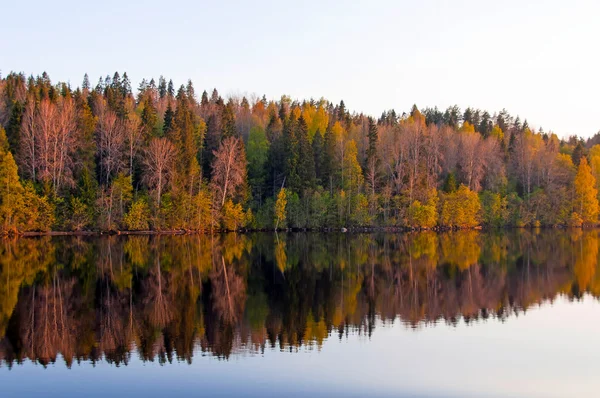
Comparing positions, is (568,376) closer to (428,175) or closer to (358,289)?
(358,289)

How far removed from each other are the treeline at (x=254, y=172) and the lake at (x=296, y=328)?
28.3 meters

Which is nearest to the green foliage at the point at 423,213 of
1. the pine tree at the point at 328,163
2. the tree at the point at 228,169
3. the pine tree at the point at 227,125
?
the pine tree at the point at 328,163

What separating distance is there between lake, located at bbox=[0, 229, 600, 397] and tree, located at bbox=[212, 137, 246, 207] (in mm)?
36394

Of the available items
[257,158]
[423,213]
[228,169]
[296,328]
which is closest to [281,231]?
[228,169]

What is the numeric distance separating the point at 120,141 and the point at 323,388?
6390 centimetres

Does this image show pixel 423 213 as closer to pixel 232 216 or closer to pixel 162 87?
pixel 232 216

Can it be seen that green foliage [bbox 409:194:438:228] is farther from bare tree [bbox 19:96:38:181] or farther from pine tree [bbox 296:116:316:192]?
bare tree [bbox 19:96:38:181]

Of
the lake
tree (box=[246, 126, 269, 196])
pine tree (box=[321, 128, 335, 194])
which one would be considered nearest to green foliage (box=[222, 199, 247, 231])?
tree (box=[246, 126, 269, 196])

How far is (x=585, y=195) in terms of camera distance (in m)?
91.8

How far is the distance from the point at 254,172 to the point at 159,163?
56.8ft

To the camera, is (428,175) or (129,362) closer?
(129,362)

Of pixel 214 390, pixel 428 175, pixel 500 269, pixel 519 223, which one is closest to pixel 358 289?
pixel 500 269

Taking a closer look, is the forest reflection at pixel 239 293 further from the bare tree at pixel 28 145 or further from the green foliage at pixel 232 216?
the green foliage at pixel 232 216

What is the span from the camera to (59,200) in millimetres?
64875
